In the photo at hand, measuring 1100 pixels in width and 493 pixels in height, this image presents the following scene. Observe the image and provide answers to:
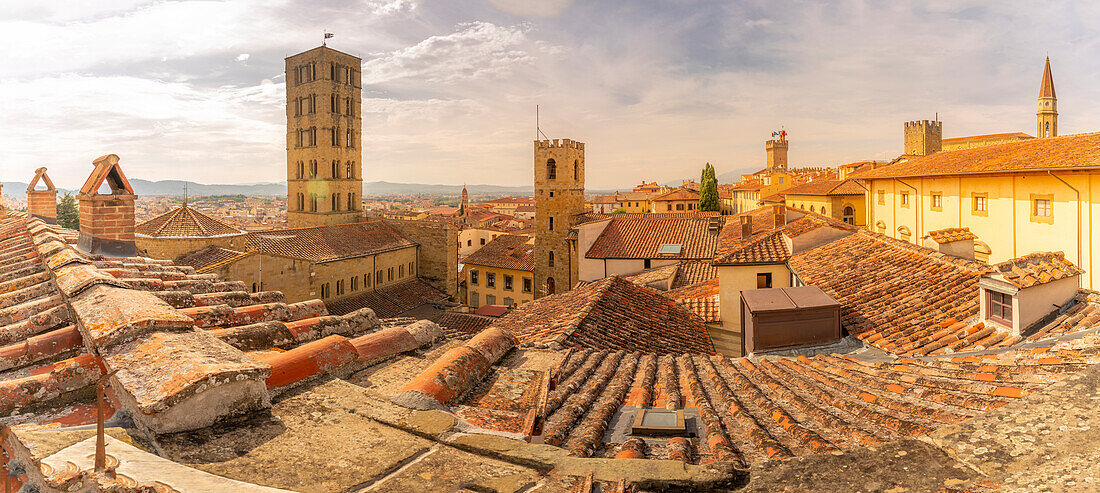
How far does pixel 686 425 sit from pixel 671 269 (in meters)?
22.8

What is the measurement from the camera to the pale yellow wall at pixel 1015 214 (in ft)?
49.6

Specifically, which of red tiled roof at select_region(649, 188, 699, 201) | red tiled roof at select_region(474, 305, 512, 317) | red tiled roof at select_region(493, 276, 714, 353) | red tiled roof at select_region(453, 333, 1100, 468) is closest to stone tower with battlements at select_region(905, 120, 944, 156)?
red tiled roof at select_region(649, 188, 699, 201)

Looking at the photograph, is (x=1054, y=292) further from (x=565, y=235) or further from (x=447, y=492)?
(x=565, y=235)

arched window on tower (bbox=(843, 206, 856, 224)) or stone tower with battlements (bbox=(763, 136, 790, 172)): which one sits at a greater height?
stone tower with battlements (bbox=(763, 136, 790, 172))

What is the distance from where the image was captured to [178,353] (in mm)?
3189

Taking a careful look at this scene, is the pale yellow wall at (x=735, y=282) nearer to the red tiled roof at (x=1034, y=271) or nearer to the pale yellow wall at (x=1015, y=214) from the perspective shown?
the red tiled roof at (x=1034, y=271)

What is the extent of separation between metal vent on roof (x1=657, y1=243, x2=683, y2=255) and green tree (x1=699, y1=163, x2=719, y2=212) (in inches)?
1385

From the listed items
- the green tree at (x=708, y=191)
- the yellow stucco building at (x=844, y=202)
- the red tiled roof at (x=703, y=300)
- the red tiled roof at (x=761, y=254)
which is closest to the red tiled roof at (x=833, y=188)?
the yellow stucco building at (x=844, y=202)

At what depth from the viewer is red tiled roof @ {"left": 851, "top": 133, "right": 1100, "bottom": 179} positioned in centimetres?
1557

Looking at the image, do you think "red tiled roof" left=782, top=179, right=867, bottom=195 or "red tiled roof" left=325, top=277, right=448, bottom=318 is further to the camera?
"red tiled roof" left=782, top=179, right=867, bottom=195

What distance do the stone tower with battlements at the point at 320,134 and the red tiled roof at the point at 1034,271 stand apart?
4999cm

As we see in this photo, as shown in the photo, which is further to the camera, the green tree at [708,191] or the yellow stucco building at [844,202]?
the green tree at [708,191]

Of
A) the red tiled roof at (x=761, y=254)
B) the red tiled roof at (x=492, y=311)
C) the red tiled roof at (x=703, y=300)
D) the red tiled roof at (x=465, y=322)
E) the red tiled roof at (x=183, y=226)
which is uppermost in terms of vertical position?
Answer: the red tiled roof at (x=183, y=226)

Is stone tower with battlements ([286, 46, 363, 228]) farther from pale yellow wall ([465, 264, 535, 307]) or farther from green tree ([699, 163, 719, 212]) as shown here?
green tree ([699, 163, 719, 212])
